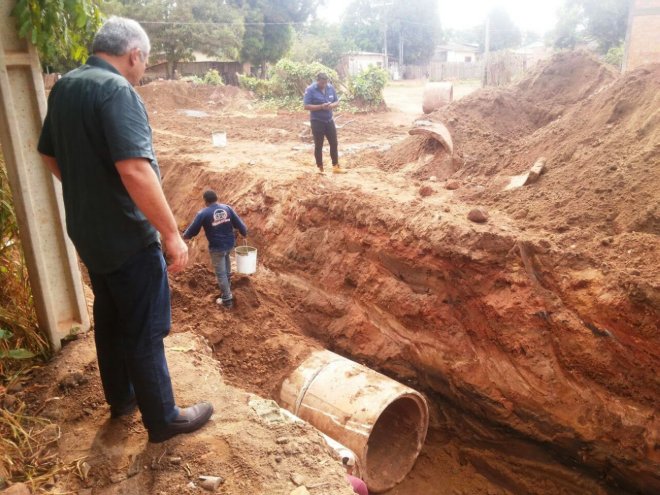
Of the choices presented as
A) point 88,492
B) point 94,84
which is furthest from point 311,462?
point 94,84

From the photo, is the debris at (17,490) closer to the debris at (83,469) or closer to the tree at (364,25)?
the debris at (83,469)

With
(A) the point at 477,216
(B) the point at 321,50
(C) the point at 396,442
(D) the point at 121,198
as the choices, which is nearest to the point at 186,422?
(D) the point at 121,198

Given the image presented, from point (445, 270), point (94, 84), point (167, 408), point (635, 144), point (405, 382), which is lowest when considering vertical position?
point (405, 382)

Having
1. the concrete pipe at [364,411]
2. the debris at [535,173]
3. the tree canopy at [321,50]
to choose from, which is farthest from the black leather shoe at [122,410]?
the tree canopy at [321,50]

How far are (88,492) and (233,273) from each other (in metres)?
4.19

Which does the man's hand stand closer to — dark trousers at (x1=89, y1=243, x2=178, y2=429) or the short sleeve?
dark trousers at (x1=89, y1=243, x2=178, y2=429)

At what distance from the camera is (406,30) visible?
147 ft

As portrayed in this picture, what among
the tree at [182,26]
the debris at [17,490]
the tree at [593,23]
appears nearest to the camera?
the debris at [17,490]

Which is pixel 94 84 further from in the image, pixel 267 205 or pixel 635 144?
pixel 635 144

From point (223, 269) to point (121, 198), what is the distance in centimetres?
364

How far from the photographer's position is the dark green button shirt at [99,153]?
7.87 feet

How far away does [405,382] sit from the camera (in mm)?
6164

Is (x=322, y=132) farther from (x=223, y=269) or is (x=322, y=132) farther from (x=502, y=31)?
(x=502, y=31)

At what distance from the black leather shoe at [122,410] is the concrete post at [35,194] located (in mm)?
946
